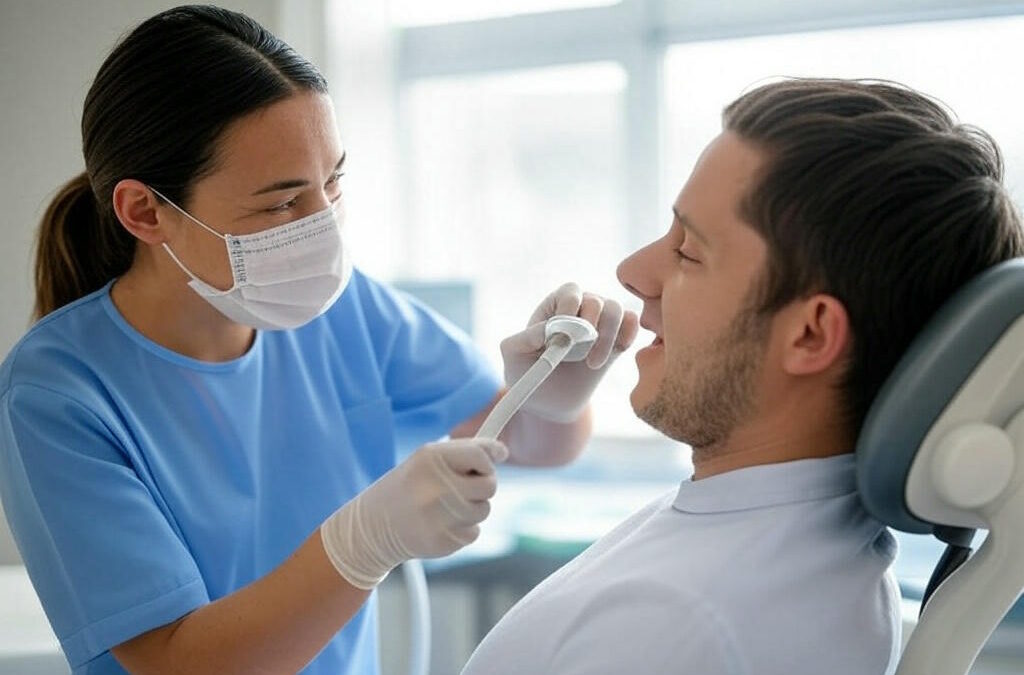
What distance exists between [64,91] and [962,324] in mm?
2306

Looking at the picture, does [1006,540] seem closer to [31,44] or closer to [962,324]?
[962,324]

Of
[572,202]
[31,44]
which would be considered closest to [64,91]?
[31,44]

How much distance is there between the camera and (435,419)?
1727mm

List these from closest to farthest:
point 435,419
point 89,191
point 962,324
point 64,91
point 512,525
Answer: point 962,324 < point 89,191 < point 435,419 < point 512,525 < point 64,91

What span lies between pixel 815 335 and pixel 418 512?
432 millimetres

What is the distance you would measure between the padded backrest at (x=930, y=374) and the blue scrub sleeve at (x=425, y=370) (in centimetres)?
82

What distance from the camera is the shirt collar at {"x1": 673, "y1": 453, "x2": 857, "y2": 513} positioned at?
3.55 ft

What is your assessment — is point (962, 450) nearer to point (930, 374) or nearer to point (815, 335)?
point (930, 374)

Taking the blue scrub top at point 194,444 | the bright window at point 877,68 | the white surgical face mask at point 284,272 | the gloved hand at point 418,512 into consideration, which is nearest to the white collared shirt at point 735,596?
the gloved hand at point 418,512

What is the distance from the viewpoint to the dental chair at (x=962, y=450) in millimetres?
929

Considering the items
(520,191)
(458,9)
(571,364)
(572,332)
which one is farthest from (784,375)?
(458,9)

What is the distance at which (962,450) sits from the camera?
0.92m

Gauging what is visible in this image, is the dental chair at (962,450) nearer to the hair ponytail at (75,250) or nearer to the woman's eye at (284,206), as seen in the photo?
the woman's eye at (284,206)

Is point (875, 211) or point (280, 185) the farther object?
point (280, 185)
